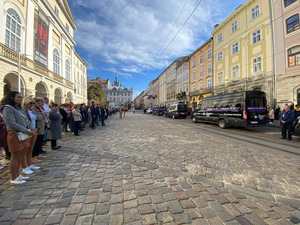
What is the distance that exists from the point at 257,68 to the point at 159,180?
21.7 m

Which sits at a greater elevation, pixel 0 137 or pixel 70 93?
pixel 70 93

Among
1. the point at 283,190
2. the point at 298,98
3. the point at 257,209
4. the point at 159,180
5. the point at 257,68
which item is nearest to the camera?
the point at 257,209

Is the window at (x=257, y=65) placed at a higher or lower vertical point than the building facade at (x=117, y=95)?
lower

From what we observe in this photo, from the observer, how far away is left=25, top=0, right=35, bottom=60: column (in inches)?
516

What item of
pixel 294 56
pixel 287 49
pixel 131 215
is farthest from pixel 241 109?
pixel 287 49

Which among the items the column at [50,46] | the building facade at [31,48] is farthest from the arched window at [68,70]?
the column at [50,46]

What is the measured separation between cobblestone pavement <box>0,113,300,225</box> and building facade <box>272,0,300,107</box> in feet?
49.8

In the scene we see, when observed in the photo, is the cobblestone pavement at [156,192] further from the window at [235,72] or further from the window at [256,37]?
the window at [256,37]

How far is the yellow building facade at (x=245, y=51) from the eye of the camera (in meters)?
16.3

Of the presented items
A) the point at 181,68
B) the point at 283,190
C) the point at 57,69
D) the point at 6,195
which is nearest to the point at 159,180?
the point at 283,190

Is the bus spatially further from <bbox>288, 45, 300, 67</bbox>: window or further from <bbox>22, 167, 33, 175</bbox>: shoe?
<bbox>22, 167, 33, 175</bbox>: shoe

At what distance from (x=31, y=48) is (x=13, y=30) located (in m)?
2.04

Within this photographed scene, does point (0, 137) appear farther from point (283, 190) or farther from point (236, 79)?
point (236, 79)

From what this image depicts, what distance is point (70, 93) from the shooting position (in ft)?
83.5
